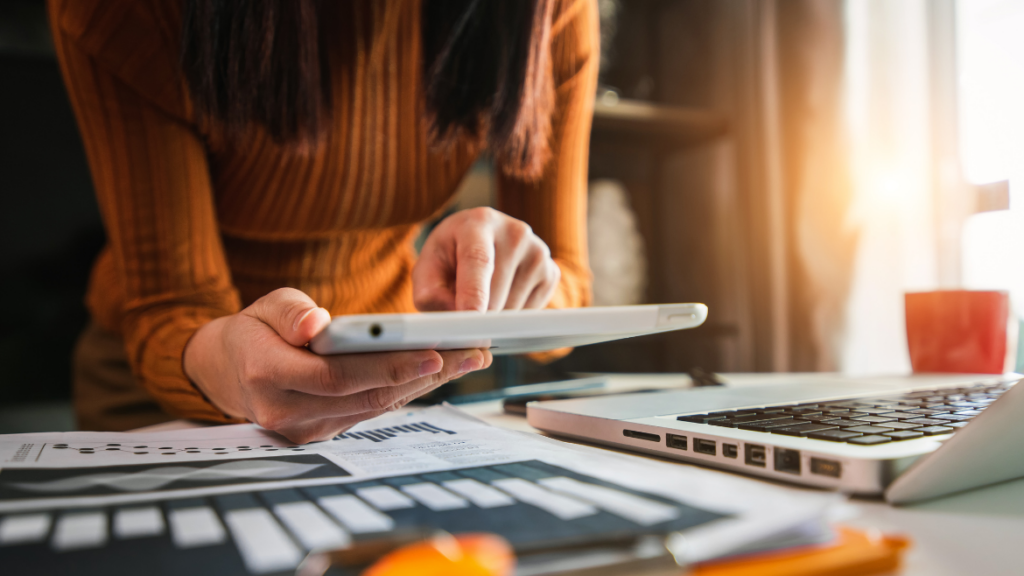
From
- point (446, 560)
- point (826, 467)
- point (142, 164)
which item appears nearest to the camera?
point (446, 560)

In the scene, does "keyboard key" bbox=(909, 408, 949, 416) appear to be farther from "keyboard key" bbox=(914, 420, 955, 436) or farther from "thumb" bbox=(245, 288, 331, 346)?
"thumb" bbox=(245, 288, 331, 346)

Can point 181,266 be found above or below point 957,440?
above

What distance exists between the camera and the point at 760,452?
29cm

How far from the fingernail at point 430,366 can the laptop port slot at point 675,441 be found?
0.43ft

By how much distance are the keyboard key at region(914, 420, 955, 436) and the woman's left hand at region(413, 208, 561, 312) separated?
281 millimetres

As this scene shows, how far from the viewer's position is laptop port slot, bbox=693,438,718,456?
314 mm

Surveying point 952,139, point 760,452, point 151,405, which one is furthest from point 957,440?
point 952,139

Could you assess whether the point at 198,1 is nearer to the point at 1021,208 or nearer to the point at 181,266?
the point at 181,266

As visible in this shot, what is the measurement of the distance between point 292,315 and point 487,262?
161 mm

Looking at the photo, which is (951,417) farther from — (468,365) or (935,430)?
(468,365)

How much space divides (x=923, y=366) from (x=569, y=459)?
66cm

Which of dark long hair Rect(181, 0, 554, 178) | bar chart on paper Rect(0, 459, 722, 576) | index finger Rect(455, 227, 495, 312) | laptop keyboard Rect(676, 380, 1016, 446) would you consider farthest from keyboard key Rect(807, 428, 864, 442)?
dark long hair Rect(181, 0, 554, 178)

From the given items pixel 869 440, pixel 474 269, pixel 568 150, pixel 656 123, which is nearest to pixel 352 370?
pixel 474 269

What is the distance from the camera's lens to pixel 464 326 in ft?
0.91
